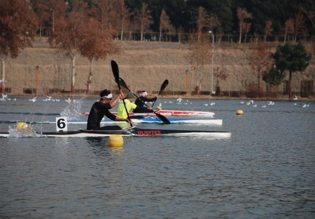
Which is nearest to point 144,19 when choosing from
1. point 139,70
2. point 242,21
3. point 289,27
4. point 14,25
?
point 242,21

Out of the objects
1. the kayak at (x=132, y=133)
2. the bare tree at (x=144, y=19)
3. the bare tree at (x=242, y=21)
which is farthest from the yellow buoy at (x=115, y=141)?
the bare tree at (x=144, y=19)

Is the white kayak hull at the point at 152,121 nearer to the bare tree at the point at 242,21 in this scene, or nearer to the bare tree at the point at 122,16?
the bare tree at the point at 242,21

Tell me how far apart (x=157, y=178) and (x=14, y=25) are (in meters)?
90.3

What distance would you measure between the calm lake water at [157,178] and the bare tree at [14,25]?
7788 centimetres

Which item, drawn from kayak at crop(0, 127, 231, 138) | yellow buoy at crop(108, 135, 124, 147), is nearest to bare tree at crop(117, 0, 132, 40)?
kayak at crop(0, 127, 231, 138)

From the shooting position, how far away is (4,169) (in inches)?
895

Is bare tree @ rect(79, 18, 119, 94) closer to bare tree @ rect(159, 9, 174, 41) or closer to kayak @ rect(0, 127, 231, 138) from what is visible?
bare tree @ rect(159, 9, 174, 41)

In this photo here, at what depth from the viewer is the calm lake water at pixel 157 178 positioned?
16.8m

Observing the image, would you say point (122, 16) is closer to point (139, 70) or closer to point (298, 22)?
point (139, 70)

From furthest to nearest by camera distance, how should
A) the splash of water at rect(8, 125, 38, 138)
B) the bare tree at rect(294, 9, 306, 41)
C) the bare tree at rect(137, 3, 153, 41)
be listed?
the bare tree at rect(137, 3, 153, 41) < the bare tree at rect(294, 9, 306, 41) < the splash of water at rect(8, 125, 38, 138)

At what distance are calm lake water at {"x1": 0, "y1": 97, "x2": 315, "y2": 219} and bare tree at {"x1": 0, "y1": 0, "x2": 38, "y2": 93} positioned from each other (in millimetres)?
77878

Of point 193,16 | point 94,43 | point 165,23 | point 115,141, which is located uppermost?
point 193,16

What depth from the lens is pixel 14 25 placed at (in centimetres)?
10838

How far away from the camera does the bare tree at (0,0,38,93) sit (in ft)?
355
